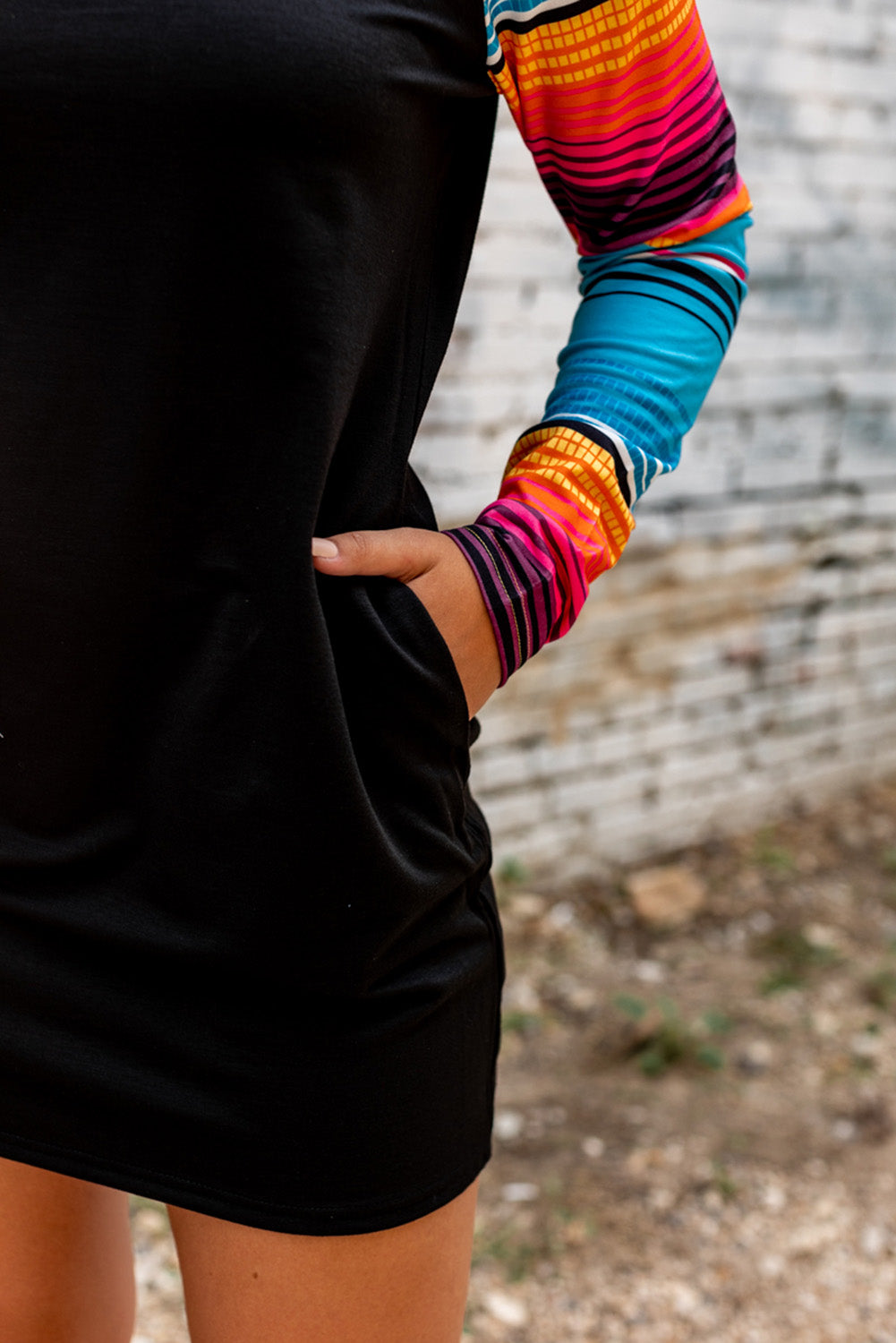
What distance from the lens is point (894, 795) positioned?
134 inches

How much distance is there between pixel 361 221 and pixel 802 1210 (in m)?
1.92

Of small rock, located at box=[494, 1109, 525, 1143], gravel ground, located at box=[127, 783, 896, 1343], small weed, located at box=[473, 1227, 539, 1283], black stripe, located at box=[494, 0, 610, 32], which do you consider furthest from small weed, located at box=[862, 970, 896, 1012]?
black stripe, located at box=[494, 0, 610, 32]

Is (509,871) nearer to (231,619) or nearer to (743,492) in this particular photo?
(743,492)

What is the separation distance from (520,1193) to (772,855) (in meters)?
1.28

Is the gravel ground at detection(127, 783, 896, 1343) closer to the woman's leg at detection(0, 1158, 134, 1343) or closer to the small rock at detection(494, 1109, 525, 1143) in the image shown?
the small rock at detection(494, 1109, 525, 1143)

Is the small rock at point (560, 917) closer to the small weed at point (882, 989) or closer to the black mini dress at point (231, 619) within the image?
the small weed at point (882, 989)

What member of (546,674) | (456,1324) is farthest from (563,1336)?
(546,674)

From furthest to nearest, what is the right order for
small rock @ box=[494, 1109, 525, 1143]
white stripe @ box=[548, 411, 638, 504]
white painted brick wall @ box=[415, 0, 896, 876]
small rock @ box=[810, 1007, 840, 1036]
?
small rock @ box=[810, 1007, 840, 1036], white painted brick wall @ box=[415, 0, 896, 876], small rock @ box=[494, 1109, 525, 1143], white stripe @ box=[548, 411, 638, 504]

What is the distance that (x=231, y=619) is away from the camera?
756mm

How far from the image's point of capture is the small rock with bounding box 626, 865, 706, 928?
2.86 metres

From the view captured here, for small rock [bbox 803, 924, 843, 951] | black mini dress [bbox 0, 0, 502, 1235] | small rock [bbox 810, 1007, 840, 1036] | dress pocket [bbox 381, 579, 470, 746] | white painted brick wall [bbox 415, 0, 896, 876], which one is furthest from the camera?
small rock [bbox 803, 924, 843, 951]

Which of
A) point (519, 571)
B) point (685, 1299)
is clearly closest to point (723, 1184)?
point (685, 1299)

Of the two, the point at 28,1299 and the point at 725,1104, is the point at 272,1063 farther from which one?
the point at 725,1104

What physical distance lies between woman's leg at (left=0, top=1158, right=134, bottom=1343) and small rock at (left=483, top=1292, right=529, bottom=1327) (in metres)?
0.98
